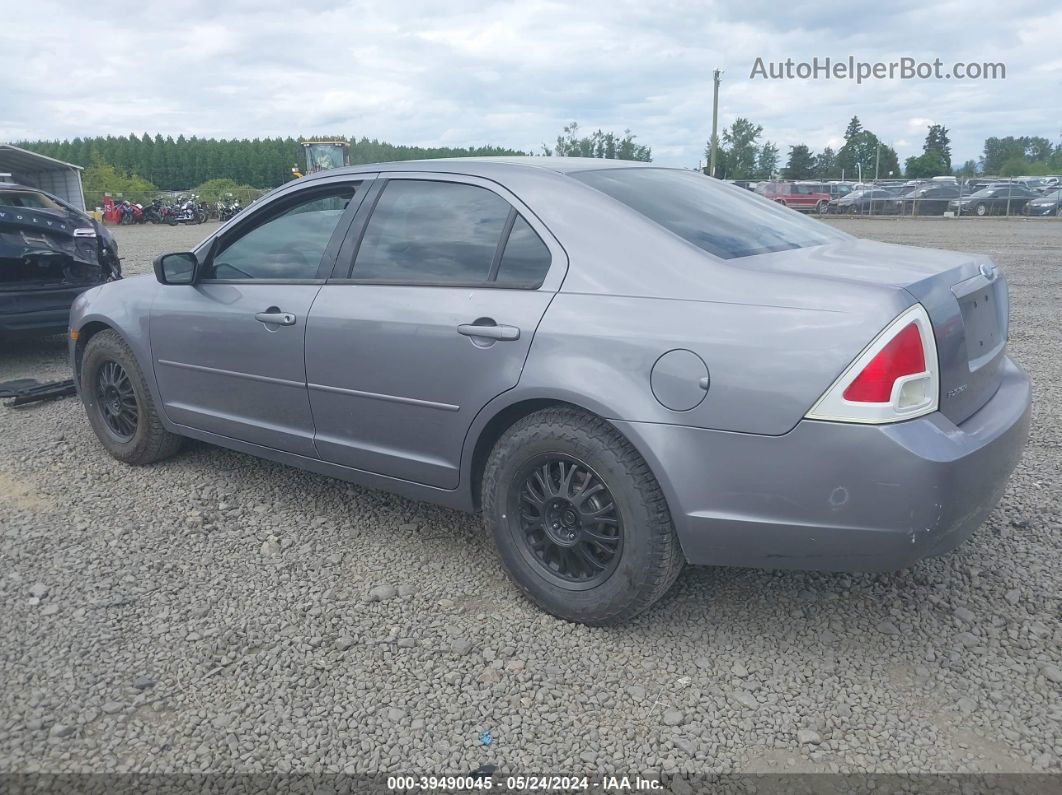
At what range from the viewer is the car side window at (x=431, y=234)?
3.22 m

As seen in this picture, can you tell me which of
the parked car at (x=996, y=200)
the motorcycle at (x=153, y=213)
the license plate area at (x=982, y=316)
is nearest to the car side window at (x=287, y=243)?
the license plate area at (x=982, y=316)

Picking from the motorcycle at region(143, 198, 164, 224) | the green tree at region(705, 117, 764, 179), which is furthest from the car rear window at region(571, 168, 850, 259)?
the green tree at region(705, 117, 764, 179)

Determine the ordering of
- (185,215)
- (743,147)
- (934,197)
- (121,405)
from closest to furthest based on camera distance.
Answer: (121,405) → (934,197) → (185,215) → (743,147)

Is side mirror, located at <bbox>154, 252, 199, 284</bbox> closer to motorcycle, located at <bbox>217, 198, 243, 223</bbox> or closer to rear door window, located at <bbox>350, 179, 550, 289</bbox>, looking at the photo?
rear door window, located at <bbox>350, 179, 550, 289</bbox>

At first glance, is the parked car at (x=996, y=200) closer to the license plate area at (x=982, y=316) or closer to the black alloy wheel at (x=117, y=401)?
the license plate area at (x=982, y=316)

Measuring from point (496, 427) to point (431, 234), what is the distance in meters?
0.84

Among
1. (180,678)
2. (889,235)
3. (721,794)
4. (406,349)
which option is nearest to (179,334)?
(406,349)

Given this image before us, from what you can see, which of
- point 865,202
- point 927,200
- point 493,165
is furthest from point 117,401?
point 865,202

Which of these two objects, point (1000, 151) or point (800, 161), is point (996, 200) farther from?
point (1000, 151)

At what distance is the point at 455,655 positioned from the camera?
2.89 meters

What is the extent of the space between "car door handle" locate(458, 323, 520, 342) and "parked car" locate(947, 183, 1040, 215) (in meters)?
33.2

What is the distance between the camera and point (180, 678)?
2777 millimetres

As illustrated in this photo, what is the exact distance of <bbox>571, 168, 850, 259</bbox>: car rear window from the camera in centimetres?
299

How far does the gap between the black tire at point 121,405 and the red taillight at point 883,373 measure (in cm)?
355
